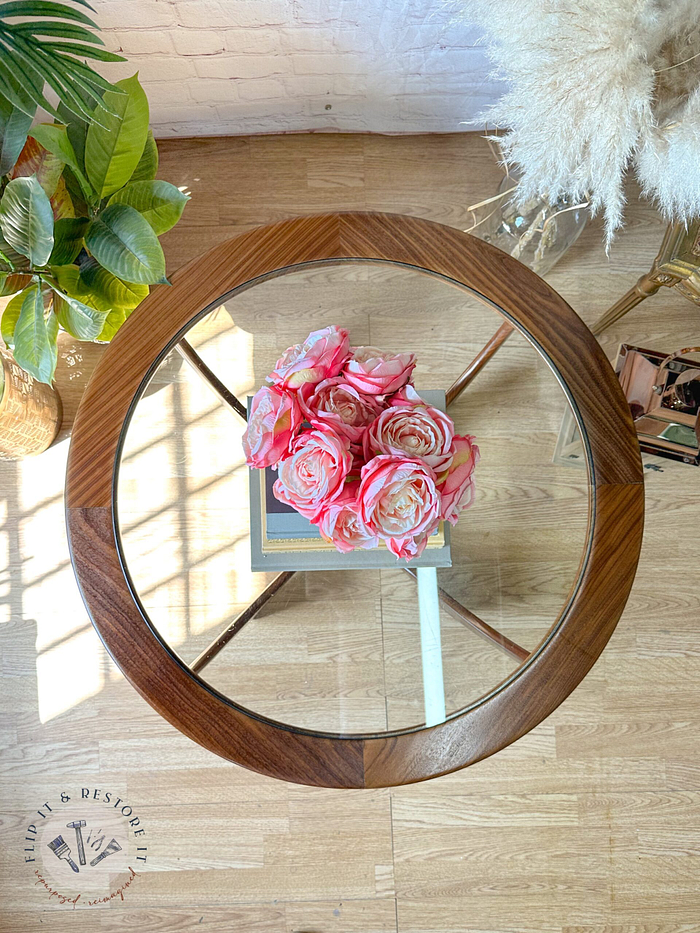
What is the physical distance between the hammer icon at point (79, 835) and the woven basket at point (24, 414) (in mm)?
751

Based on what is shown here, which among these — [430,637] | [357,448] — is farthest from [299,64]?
[430,637]

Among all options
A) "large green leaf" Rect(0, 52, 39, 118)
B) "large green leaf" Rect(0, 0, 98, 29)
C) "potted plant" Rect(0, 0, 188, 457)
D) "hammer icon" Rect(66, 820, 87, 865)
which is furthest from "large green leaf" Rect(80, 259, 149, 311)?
"hammer icon" Rect(66, 820, 87, 865)

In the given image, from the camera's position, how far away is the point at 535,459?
0.98 meters

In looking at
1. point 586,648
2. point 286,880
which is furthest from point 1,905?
point 586,648

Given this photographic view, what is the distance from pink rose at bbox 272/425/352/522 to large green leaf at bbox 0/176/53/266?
451 mm

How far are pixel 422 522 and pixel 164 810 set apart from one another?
1.02 meters

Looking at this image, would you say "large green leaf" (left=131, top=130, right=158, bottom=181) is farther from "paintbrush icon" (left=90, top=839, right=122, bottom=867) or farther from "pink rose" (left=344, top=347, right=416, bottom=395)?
"paintbrush icon" (left=90, top=839, right=122, bottom=867)

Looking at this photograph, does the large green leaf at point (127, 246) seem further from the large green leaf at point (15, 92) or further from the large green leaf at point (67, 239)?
the large green leaf at point (15, 92)

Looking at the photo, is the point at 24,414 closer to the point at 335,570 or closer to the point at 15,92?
the point at 15,92

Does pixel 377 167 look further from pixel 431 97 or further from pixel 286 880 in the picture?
pixel 286 880

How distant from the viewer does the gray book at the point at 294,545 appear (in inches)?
35.9

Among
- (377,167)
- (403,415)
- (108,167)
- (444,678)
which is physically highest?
(377,167)

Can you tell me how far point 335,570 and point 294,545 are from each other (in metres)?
0.07

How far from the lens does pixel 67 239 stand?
1010 mm
